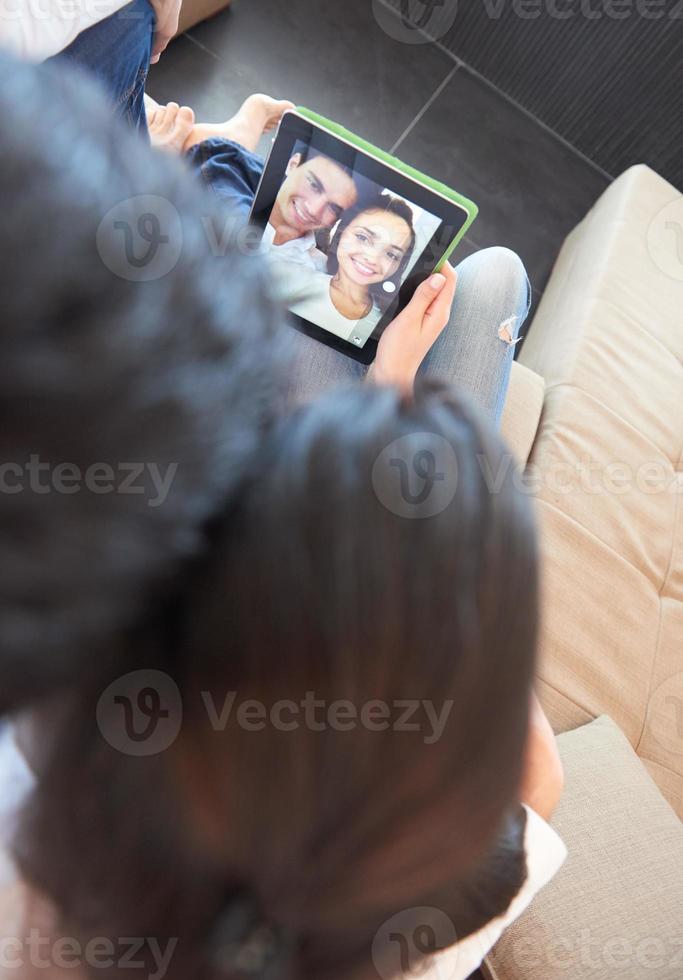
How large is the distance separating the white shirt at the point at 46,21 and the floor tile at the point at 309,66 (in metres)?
0.82

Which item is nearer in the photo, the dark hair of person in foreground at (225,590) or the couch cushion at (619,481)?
the dark hair of person in foreground at (225,590)

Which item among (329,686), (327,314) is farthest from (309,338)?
(329,686)

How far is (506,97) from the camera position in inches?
75.5

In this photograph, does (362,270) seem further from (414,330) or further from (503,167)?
(503,167)

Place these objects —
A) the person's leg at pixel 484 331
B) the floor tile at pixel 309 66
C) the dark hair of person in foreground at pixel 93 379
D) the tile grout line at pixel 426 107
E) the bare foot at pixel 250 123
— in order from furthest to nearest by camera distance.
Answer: the tile grout line at pixel 426 107, the floor tile at pixel 309 66, the bare foot at pixel 250 123, the person's leg at pixel 484 331, the dark hair of person in foreground at pixel 93 379

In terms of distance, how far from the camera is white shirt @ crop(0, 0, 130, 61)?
77 cm

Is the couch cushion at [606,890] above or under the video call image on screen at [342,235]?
under

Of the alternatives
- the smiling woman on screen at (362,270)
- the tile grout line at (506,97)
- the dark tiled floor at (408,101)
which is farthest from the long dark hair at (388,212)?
the tile grout line at (506,97)

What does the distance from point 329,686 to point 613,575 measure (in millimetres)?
1053

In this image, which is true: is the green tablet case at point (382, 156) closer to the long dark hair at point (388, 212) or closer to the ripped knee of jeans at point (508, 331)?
the long dark hair at point (388, 212)

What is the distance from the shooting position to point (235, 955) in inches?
14.9

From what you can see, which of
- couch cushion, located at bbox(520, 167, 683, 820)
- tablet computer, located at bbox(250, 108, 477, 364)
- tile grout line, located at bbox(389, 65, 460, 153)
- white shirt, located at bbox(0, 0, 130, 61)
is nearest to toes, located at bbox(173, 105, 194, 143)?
white shirt, located at bbox(0, 0, 130, 61)

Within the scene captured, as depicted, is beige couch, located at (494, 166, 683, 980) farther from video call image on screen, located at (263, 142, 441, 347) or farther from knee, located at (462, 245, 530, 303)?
video call image on screen, located at (263, 142, 441, 347)

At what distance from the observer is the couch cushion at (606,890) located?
876 mm
